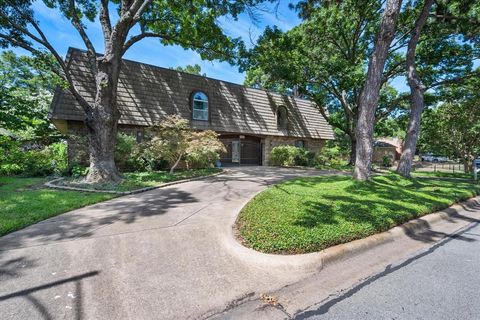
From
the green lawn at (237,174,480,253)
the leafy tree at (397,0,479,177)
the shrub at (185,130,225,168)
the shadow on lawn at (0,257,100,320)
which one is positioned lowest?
the shadow on lawn at (0,257,100,320)


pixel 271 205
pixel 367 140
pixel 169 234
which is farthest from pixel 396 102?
pixel 169 234

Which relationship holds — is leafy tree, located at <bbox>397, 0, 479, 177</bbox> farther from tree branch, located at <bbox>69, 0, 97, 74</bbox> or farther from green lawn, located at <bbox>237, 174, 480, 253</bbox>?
tree branch, located at <bbox>69, 0, 97, 74</bbox>

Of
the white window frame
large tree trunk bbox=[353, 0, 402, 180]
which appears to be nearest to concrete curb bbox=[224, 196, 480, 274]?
large tree trunk bbox=[353, 0, 402, 180]

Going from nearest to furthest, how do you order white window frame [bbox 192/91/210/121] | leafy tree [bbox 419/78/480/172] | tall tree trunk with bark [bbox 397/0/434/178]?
1. tall tree trunk with bark [bbox 397/0/434/178]
2. white window frame [bbox 192/91/210/121]
3. leafy tree [bbox 419/78/480/172]

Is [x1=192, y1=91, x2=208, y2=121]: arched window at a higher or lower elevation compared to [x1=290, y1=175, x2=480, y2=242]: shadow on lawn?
higher

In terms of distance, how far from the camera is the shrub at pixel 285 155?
1628 cm

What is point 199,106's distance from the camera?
14078 mm

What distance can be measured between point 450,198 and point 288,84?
12.4 m

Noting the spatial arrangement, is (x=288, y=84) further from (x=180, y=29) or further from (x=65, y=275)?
(x=65, y=275)

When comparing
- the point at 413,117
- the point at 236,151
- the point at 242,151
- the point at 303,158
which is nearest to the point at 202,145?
the point at 236,151

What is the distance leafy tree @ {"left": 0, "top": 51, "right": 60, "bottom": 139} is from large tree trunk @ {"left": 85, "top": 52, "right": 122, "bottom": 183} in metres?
2.22

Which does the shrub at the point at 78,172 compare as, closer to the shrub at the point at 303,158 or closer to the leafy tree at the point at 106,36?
the leafy tree at the point at 106,36

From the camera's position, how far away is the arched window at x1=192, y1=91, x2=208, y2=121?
13828 millimetres

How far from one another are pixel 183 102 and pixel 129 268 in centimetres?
1159
